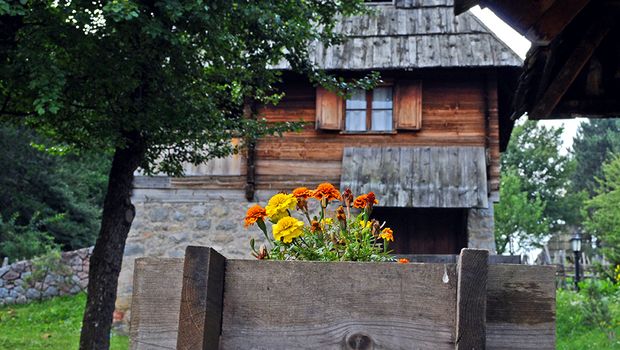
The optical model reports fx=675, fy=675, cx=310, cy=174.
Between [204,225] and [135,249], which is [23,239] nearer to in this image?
[135,249]

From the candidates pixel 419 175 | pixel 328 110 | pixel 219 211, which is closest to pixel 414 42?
pixel 328 110

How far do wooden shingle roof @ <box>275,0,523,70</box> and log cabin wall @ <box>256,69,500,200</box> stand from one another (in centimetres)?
35

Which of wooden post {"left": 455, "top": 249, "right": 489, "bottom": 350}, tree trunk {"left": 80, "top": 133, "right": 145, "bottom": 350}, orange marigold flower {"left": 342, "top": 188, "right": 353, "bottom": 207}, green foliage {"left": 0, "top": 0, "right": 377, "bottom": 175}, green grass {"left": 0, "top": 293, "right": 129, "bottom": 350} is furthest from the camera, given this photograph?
green grass {"left": 0, "top": 293, "right": 129, "bottom": 350}

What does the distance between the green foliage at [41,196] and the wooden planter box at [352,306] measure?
20724mm

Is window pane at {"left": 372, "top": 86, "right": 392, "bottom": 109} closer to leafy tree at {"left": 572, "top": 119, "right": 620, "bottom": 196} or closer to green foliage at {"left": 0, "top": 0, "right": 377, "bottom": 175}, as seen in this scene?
green foliage at {"left": 0, "top": 0, "right": 377, "bottom": 175}

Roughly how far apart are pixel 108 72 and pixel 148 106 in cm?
59

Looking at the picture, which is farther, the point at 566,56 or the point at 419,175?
the point at 419,175

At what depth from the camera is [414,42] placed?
11.9m

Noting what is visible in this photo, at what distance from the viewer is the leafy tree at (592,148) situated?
159 ft

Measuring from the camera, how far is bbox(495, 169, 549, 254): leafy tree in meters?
37.0

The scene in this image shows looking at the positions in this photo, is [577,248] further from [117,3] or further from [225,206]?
[117,3]

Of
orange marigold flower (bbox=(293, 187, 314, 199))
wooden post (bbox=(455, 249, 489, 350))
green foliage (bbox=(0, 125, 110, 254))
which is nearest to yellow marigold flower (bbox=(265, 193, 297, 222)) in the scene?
orange marigold flower (bbox=(293, 187, 314, 199))

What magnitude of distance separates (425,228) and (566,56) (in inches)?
321

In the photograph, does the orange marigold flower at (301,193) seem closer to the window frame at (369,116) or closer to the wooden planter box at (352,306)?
the wooden planter box at (352,306)
